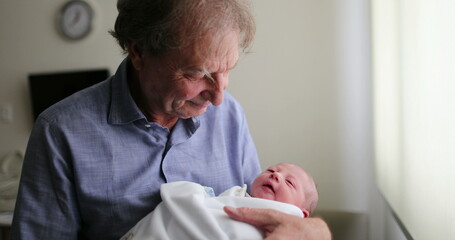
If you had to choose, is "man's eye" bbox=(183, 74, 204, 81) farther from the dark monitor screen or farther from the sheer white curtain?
the dark monitor screen

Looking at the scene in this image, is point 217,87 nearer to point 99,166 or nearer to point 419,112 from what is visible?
point 99,166

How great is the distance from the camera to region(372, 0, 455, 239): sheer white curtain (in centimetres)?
112

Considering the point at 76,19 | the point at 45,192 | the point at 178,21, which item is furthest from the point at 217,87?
the point at 76,19

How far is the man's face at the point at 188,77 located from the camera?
107 cm

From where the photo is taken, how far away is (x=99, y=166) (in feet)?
3.77

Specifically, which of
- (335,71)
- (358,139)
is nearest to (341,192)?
(358,139)

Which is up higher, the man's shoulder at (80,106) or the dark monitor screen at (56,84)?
the man's shoulder at (80,106)

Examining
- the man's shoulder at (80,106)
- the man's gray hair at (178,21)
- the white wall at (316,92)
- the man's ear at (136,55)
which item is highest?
the man's gray hair at (178,21)

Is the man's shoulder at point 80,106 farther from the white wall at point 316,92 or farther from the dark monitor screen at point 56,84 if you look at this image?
the dark monitor screen at point 56,84

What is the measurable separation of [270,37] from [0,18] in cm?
247

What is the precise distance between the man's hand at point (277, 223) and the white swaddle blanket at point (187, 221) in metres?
0.02

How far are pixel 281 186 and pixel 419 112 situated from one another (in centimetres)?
54

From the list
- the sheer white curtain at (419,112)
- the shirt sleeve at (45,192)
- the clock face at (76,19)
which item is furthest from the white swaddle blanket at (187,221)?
the clock face at (76,19)

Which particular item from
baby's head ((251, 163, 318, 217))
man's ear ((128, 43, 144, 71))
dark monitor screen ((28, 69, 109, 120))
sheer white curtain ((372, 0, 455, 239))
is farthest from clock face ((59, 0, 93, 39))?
baby's head ((251, 163, 318, 217))
